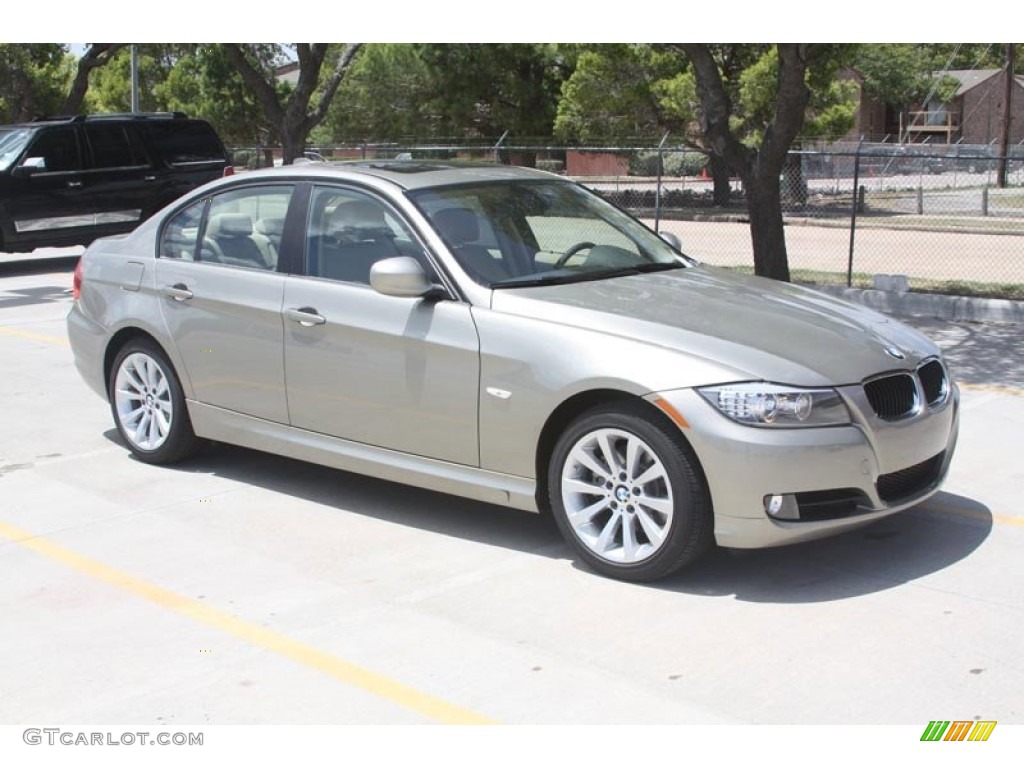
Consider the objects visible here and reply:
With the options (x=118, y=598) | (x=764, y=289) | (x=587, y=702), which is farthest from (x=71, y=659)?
(x=764, y=289)

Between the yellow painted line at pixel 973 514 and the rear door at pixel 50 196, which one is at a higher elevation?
the rear door at pixel 50 196

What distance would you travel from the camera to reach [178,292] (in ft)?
22.6

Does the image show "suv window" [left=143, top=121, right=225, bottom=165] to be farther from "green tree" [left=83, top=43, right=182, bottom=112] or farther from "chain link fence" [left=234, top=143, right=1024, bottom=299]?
"green tree" [left=83, top=43, right=182, bottom=112]

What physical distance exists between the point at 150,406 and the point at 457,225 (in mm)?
2263

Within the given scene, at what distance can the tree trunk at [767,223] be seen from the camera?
1336 cm

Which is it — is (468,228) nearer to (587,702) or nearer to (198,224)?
(198,224)

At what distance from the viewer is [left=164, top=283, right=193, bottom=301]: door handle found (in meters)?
6.84

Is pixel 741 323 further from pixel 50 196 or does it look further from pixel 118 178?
pixel 118 178

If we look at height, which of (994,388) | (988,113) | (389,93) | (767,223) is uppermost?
(988,113)

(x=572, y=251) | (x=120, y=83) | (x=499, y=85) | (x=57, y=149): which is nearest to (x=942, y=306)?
(x=572, y=251)

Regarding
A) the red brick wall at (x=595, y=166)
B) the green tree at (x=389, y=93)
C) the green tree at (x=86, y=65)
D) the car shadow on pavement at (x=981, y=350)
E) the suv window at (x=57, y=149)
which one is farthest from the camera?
the red brick wall at (x=595, y=166)

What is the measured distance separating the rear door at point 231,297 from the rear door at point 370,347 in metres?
0.15

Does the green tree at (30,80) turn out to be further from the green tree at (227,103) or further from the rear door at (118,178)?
the rear door at (118,178)

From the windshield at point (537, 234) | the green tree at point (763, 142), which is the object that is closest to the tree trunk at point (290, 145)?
the green tree at point (763, 142)
